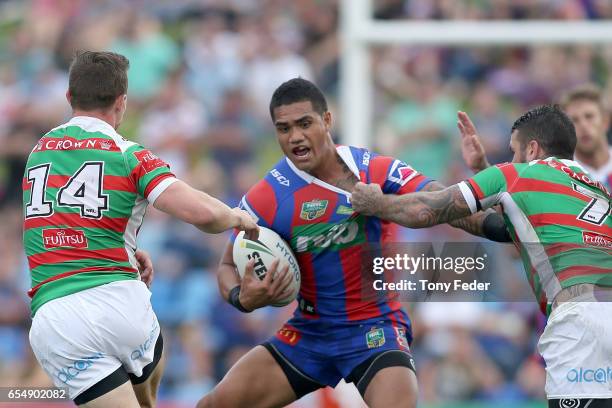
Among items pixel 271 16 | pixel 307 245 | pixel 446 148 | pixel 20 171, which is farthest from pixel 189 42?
pixel 307 245

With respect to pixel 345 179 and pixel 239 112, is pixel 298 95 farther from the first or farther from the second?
pixel 239 112

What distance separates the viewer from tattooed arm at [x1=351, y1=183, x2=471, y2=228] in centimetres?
698

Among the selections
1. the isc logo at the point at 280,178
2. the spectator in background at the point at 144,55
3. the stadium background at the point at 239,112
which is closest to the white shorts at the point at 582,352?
the isc logo at the point at 280,178

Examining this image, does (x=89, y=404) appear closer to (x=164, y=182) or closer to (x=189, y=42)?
(x=164, y=182)

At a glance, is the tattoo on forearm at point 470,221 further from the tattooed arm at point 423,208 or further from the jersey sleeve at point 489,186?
the jersey sleeve at point 489,186

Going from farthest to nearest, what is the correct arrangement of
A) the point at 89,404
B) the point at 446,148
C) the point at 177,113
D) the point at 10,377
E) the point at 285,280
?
the point at 177,113 < the point at 446,148 < the point at 10,377 < the point at 285,280 < the point at 89,404

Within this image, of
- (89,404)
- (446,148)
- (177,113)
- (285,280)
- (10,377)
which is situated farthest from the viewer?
(177,113)

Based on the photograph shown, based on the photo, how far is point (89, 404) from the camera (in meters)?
6.62

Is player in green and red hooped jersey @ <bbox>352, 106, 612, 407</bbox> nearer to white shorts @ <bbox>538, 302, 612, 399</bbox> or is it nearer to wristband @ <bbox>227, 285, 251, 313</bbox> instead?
white shorts @ <bbox>538, 302, 612, 399</bbox>

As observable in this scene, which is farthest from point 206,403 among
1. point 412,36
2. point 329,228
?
point 412,36

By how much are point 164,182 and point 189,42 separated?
27.9ft

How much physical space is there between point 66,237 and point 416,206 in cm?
209

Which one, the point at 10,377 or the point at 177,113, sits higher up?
the point at 177,113

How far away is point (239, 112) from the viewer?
14.1 metres
